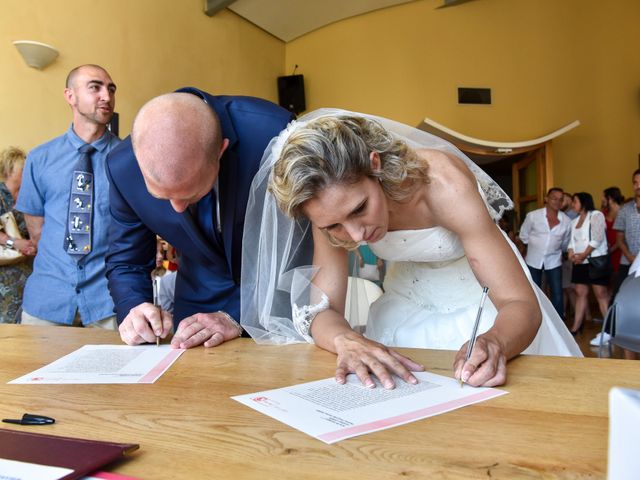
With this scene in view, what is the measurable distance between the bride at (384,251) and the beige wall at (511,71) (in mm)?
6760

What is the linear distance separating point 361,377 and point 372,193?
0.48m

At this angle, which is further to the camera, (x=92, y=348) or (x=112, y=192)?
(x=112, y=192)

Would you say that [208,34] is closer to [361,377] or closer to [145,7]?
[145,7]

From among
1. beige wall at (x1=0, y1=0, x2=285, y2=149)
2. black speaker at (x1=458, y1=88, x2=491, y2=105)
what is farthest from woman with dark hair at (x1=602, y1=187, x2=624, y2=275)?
beige wall at (x1=0, y1=0, x2=285, y2=149)

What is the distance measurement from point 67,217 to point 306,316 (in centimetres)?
161

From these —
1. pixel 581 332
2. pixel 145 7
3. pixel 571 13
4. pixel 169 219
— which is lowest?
pixel 581 332

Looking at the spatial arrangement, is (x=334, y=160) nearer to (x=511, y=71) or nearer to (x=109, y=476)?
(x=109, y=476)

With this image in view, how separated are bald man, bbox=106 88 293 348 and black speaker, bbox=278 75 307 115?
271 inches

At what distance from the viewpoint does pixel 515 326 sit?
1.21 metres

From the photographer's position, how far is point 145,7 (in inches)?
227

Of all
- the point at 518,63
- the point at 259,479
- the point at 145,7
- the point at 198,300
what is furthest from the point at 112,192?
the point at 518,63

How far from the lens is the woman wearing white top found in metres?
5.48

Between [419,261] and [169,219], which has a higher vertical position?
[169,219]

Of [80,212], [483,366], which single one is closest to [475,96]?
[80,212]
